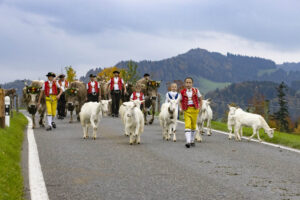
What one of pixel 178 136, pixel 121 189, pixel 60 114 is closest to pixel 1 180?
pixel 121 189

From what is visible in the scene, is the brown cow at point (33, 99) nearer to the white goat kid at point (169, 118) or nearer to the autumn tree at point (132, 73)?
the white goat kid at point (169, 118)

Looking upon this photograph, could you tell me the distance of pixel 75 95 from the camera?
2372 centimetres

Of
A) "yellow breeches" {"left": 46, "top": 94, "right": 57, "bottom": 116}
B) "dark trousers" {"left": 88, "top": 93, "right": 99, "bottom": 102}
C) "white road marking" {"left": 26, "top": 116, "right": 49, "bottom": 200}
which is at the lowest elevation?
"white road marking" {"left": 26, "top": 116, "right": 49, "bottom": 200}

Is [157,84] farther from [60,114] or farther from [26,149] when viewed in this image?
[26,149]

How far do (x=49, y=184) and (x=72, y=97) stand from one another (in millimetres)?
16574

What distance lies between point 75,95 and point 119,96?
252cm

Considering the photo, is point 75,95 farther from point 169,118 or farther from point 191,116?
point 191,116

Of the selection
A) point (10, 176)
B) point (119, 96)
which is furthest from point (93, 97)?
point (10, 176)

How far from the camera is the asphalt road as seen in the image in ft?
21.4

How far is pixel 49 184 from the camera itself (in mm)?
7102

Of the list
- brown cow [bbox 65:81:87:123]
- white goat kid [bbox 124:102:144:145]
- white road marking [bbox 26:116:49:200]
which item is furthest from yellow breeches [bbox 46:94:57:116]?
white road marking [bbox 26:116:49:200]

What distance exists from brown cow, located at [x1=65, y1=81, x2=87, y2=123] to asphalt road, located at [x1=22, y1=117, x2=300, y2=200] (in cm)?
986

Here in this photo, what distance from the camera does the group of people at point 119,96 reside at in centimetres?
1345

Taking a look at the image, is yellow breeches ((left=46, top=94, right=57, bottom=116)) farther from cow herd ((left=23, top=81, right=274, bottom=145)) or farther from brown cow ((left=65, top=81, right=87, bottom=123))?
brown cow ((left=65, top=81, right=87, bottom=123))
